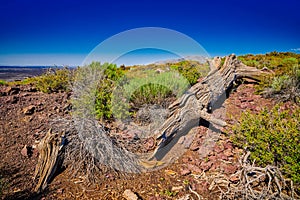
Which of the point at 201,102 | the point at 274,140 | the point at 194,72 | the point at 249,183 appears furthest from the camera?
the point at 194,72

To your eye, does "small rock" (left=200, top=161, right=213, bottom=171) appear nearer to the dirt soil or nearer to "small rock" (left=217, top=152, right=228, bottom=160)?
the dirt soil

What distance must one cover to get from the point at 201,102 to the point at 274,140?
67.3 inches

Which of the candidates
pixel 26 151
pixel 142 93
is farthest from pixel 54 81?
pixel 26 151

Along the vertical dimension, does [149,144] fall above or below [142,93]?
below

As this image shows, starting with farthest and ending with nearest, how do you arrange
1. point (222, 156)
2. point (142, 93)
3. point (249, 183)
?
point (142, 93), point (222, 156), point (249, 183)

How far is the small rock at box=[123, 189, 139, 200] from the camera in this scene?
2348 mm

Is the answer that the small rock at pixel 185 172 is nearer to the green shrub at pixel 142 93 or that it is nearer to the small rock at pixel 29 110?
the green shrub at pixel 142 93

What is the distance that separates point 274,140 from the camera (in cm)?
253

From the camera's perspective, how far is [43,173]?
101 inches

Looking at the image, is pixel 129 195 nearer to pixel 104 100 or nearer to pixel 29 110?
pixel 104 100

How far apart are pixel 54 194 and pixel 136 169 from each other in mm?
996

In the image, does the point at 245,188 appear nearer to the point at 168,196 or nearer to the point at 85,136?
the point at 168,196

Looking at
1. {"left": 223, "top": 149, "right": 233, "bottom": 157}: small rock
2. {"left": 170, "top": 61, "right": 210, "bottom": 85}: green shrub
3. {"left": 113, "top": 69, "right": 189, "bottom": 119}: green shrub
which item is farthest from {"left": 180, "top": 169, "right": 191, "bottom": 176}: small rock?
{"left": 170, "top": 61, "right": 210, "bottom": 85}: green shrub

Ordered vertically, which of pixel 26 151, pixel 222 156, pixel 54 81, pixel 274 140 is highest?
pixel 54 81
